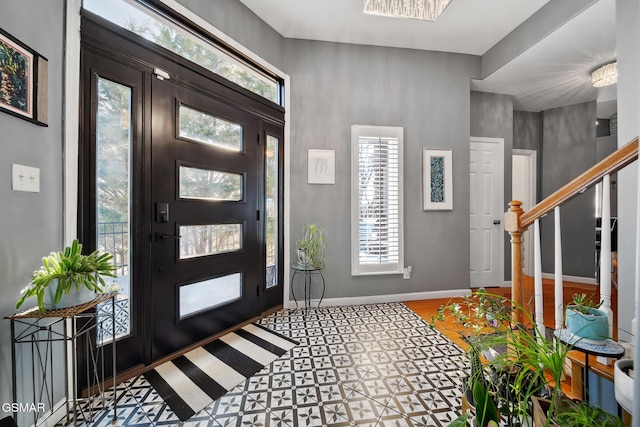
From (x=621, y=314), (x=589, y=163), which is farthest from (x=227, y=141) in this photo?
(x=589, y=163)

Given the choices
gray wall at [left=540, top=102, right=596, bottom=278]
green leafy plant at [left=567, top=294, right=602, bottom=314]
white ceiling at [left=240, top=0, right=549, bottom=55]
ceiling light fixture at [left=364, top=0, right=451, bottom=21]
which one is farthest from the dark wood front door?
gray wall at [left=540, top=102, right=596, bottom=278]

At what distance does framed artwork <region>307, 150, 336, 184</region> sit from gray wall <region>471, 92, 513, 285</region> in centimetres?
232

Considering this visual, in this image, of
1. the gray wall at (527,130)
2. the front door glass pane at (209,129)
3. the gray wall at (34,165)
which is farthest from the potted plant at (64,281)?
the gray wall at (527,130)

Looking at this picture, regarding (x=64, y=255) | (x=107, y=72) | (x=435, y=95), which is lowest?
(x=64, y=255)

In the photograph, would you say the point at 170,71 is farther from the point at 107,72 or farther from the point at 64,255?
the point at 64,255

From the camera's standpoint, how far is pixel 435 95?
360 centimetres

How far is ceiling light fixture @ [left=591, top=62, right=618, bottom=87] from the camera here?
309 centimetres

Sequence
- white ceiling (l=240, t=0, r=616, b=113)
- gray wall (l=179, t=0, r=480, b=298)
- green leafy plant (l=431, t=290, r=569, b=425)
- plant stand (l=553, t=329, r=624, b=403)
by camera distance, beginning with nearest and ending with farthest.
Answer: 1. green leafy plant (l=431, t=290, r=569, b=425)
2. plant stand (l=553, t=329, r=624, b=403)
3. white ceiling (l=240, t=0, r=616, b=113)
4. gray wall (l=179, t=0, r=480, b=298)

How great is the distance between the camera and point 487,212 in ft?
13.7

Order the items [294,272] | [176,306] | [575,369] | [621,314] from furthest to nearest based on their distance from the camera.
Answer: [294,272], [176,306], [621,314], [575,369]

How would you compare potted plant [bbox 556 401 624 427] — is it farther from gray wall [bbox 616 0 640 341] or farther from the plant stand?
gray wall [bbox 616 0 640 341]

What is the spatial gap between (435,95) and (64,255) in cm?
390

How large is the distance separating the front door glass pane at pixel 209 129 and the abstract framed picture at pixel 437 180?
2283mm

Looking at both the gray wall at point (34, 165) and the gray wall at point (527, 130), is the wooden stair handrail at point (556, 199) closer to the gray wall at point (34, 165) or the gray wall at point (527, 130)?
the gray wall at point (34, 165)
